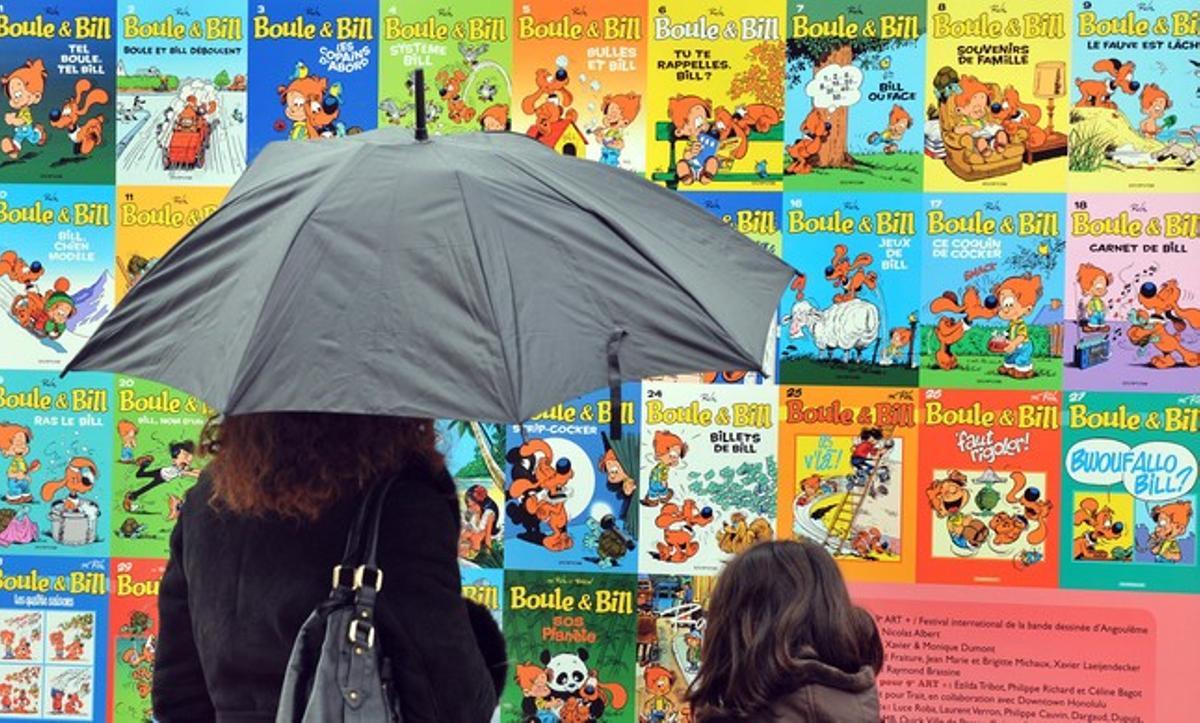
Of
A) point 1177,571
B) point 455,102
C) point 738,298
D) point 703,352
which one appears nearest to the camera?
point 703,352

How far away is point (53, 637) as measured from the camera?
15.8 feet

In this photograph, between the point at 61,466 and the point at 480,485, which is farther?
the point at 61,466

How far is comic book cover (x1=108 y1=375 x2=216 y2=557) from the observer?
475cm

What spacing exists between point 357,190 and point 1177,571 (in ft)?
9.36

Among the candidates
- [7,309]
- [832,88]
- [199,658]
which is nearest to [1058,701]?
[832,88]

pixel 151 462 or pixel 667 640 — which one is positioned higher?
pixel 151 462

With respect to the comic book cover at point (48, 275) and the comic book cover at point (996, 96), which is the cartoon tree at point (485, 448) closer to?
the comic book cover at point (48, 275)

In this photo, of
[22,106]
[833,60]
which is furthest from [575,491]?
[22,106]

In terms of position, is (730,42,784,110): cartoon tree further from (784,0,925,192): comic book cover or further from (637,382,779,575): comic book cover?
(637,382,779,575): comic book cover

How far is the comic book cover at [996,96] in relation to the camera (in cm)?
437

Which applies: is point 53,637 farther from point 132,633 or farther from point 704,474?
point 704,474

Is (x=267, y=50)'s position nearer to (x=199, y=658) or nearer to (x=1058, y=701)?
(x=199, y=658)

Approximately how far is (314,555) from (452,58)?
2457 mm

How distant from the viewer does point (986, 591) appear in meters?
4.38
